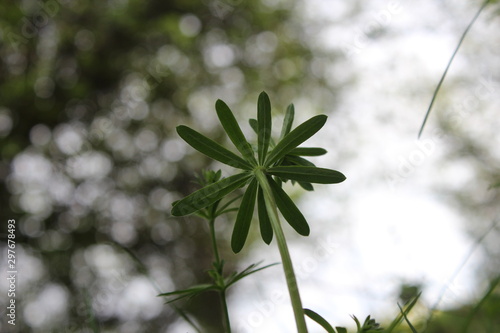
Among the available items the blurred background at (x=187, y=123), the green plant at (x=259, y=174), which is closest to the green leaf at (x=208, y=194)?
the green plant at (x=259, y=174)

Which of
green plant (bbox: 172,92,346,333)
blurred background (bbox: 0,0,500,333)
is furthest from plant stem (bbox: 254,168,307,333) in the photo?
blurred background (bbox: 0,0,500,333)

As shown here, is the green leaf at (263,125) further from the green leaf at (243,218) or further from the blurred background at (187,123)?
the blurred background at (187,123)

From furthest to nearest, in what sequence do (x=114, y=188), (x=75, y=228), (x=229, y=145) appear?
(x=229, y=145) → (x=114, y=188) → (x=75, y=228)

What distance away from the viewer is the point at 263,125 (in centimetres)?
39

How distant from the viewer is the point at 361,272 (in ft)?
6.66

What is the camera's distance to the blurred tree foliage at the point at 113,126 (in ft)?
8.47

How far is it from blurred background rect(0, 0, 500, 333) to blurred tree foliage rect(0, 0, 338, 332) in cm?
1

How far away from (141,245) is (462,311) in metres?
2.17

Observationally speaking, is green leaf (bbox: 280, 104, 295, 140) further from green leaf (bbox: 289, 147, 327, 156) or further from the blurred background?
the blurred background

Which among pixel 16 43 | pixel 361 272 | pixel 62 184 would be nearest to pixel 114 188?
pixel 62 184

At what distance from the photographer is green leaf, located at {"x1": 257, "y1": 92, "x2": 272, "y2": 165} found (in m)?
0.38

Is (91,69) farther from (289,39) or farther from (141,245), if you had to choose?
(289,39)

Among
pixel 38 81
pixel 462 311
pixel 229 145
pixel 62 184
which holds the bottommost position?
pixel 462 311

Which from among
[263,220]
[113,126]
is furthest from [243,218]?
[113,126]
